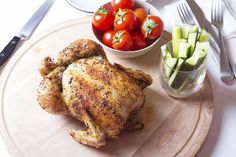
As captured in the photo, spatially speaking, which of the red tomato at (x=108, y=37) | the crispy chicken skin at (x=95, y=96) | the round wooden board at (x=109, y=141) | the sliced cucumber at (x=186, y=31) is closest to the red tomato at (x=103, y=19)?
the red tomato at (x=108, y=37)

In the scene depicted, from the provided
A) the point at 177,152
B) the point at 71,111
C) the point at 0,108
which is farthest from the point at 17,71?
the point at 177,152

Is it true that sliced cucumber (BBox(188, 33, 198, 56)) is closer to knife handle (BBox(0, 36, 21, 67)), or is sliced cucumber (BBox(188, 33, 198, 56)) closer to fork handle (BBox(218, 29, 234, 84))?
fork handle (BBox(218, 29, 234, 84))

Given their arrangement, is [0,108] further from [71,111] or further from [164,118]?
[164,118]

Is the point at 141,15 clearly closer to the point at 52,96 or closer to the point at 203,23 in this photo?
the point at 203,23

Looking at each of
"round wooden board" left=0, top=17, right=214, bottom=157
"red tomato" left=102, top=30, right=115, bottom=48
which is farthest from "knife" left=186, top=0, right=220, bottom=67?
"red tomato" left=102, top=30, right=115, bottom=48

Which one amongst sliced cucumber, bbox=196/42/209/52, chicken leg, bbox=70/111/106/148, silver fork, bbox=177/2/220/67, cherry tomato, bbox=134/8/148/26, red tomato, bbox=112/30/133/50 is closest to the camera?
chicken leg, bbox=70/111/106/148

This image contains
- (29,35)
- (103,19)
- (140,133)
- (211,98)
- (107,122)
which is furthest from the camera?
(29,35)

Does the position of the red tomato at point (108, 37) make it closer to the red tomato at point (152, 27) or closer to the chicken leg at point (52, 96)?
the red tomato at point (152, 27)
